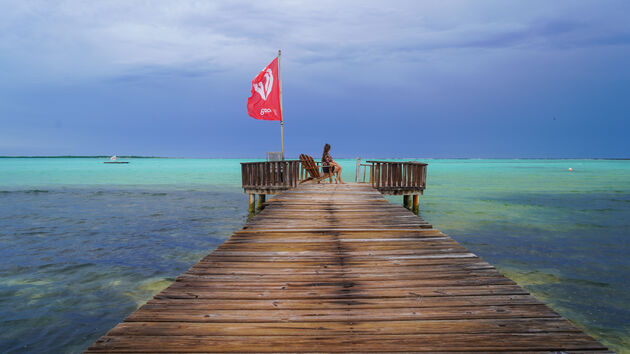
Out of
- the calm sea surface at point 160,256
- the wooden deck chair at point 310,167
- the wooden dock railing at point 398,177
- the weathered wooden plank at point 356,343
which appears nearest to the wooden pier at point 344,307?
the weathered wooden plank at point 356,343

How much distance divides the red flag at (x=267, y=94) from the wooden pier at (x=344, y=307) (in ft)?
32.9

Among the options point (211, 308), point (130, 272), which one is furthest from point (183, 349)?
point (130, 272)

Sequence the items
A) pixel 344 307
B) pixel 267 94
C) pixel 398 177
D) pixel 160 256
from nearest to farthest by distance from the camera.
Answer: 1. pixel 344 307
2. pixel 160 256
3. pixel 398 177
4. pixel 267 94

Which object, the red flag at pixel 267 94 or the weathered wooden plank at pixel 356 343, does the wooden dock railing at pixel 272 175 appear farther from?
the weathered wooden plank at pixel 356 343

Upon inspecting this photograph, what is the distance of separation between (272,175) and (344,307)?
11357 mm

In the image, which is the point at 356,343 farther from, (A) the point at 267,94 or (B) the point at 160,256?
(A) the point at 267,94

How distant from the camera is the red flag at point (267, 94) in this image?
46.6 feet

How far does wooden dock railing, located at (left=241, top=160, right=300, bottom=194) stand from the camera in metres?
13.9

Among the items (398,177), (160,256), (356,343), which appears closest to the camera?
(356,343)

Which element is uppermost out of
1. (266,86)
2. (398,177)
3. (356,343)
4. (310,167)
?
(266,86)

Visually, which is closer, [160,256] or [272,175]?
[160,256]

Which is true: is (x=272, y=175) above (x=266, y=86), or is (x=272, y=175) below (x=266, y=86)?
below

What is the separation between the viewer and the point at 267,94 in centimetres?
1425

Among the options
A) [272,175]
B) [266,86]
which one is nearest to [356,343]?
[272,175]
